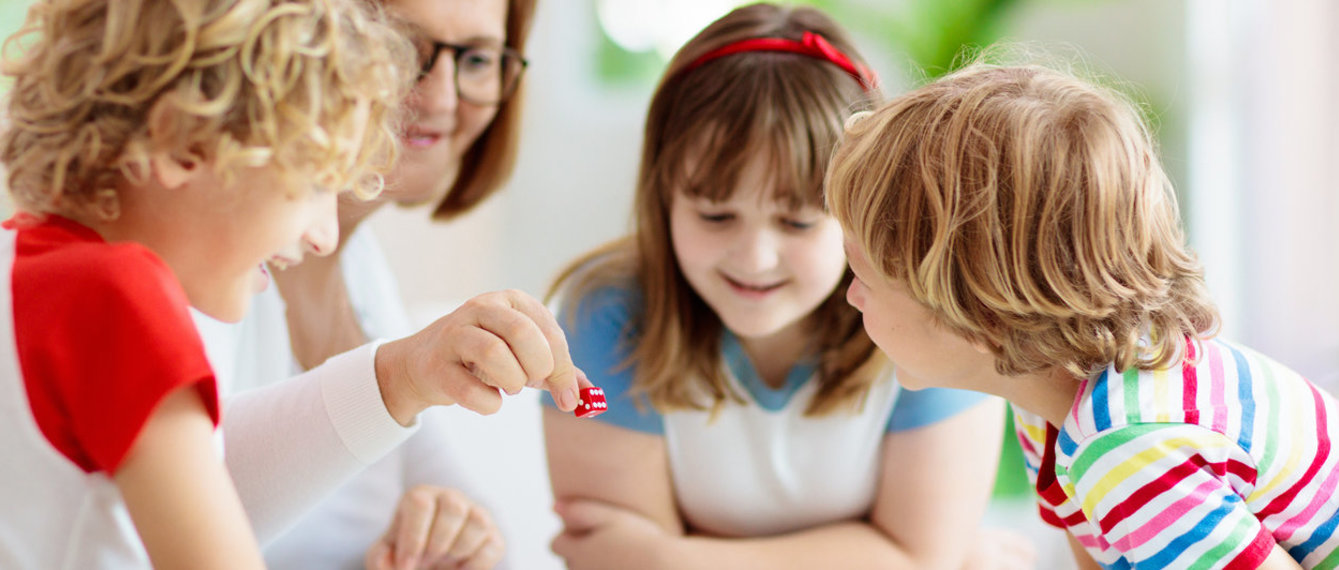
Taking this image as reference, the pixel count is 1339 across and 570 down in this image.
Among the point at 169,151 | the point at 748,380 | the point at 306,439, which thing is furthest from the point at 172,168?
the point at 748,380

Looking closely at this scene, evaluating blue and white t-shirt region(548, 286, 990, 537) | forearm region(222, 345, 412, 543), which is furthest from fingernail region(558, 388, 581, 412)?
blue and white t-shirt region(548, 286, 990, 537)

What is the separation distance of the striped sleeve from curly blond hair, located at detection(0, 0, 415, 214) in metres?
0.54

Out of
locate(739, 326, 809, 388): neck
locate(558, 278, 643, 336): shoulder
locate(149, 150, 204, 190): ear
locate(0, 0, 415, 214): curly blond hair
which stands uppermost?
locate(0, 0, 415, 214): curly blond hair

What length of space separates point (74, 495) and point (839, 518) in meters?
0.83

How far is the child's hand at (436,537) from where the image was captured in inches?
40.4

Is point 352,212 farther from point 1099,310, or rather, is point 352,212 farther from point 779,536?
point 1099,310

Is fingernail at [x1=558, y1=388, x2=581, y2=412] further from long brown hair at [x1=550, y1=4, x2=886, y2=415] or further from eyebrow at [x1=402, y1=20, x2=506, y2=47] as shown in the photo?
eyebrow at [x1=402, y1=20, x2=506, y2=47]

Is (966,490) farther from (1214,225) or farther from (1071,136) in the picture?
(1214,225)

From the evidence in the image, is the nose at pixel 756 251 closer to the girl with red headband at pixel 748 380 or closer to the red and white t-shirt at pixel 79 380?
the girl with red headband at pixel 748 380

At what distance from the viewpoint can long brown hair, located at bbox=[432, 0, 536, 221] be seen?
1.32 metres

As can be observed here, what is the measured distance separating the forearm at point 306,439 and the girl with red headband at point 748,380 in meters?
0.40

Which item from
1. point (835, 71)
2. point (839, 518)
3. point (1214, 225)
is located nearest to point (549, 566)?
point (839, 518)

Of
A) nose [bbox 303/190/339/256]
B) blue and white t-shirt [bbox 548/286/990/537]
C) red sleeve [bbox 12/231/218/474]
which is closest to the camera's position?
red sleeve [bbox 12/231/218/474]

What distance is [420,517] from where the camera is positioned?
1030mm
